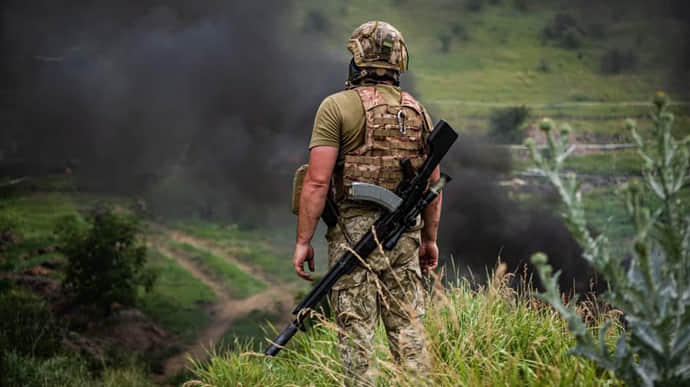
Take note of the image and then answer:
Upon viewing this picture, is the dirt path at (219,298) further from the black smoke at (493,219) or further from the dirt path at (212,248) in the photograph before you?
the black smoke at (493,219)

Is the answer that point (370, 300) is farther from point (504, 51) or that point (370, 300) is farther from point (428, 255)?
point (504, 51)

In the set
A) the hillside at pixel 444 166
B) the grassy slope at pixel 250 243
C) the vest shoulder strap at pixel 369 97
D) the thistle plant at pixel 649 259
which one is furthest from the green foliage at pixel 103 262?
the thistle plant at pixel 649 259

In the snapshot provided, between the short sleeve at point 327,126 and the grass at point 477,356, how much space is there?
113 centimetres

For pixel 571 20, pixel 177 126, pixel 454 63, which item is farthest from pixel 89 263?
pixel 571 20

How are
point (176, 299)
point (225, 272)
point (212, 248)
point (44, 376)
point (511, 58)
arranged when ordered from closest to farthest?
point (44, 376) < point (176, 299) < point (225, 272) < point (212, 248) < point (511, 58)

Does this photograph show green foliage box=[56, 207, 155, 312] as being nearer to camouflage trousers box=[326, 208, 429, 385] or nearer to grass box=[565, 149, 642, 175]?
camouflage trousers box=[326, 208, 429, 385]

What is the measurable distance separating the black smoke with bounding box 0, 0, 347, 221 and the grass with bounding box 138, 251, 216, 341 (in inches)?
72.1

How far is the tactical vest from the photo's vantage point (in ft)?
12.4

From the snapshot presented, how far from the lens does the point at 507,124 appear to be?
19922mm

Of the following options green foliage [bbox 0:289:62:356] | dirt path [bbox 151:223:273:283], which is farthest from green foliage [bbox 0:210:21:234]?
dirt path [bbox 151:223:273:283]

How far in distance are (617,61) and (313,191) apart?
1949cm

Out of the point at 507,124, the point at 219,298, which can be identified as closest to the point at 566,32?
the point at 507,124

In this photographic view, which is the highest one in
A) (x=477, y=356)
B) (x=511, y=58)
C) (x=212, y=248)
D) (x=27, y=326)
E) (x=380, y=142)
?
(x=511, y=58)

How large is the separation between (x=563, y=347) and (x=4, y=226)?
13162mm
